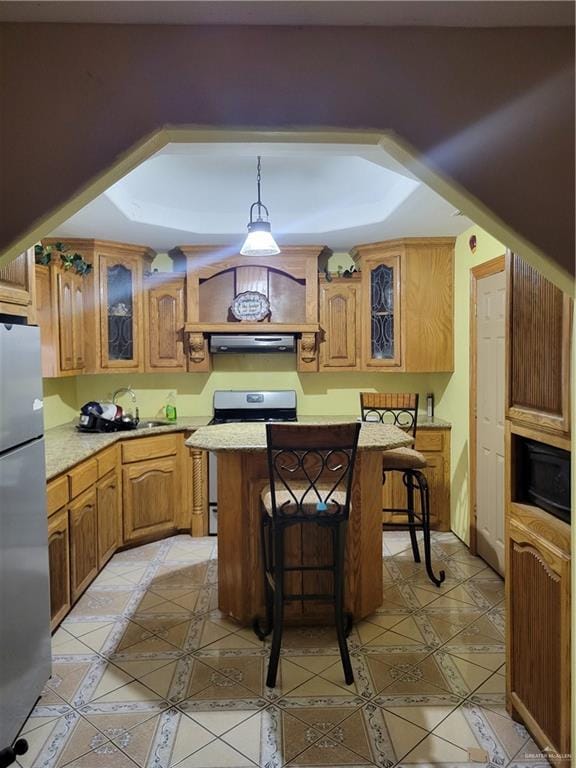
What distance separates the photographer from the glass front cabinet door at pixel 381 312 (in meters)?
3.90

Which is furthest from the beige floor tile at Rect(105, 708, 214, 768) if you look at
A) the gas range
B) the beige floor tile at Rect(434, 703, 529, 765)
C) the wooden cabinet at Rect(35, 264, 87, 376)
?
the gas range

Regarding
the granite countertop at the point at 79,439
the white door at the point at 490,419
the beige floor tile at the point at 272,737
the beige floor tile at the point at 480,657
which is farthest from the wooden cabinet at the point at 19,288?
the white door at the point at 490,419

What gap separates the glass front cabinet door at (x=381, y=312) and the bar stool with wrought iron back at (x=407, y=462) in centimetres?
36

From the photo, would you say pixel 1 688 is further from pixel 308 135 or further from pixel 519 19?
pixel 519 19

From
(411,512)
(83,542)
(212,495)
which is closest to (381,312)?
(411,512)

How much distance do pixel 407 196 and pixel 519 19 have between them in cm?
165

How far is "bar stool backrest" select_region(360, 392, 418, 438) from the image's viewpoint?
361 cm

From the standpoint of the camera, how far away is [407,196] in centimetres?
282

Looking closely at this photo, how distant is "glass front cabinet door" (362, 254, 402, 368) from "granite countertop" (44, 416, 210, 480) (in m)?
1.58

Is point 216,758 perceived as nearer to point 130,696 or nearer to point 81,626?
point 130,696

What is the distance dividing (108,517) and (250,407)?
1506 mm

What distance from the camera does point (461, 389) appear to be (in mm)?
3656

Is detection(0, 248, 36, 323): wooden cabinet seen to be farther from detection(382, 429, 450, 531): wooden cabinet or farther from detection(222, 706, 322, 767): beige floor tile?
detection(382, 429, 450, 531): wooden cabinet

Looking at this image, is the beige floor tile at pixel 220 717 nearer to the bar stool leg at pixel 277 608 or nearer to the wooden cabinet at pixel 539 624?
the bar stool leg at pixel 277 608
